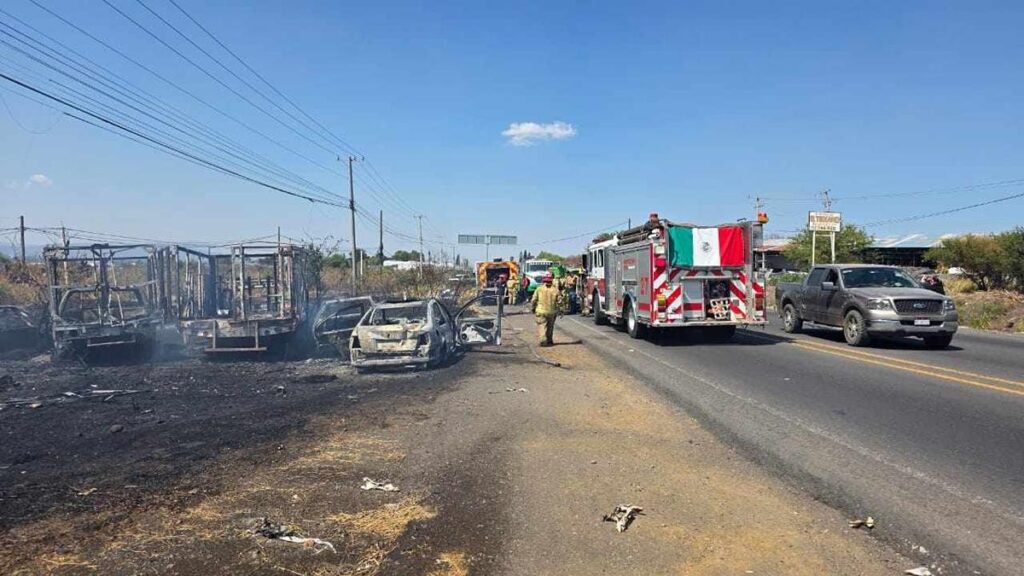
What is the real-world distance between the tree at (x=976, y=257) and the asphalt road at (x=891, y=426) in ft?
91.7

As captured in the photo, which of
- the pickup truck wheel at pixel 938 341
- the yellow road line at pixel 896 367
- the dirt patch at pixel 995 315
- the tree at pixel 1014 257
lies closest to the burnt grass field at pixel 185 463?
the yellow road line at pixel 896 367

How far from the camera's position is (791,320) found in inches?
700

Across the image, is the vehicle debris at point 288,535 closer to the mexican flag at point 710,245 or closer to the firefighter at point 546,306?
the firefighter at point 546,306

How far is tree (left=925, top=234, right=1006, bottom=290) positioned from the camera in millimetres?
36625

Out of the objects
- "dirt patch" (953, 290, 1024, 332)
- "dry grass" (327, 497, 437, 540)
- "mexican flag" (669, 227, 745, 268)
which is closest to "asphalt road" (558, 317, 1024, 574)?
"mexican flag" (669, 227, 745, 268)

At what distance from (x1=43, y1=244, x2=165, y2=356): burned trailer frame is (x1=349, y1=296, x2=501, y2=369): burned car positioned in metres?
5.30

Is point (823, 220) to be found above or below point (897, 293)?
above

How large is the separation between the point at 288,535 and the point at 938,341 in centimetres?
1456

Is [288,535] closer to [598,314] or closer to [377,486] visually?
[377,486]

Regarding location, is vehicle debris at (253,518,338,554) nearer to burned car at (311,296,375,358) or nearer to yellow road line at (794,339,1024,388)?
burned car at (311,296,375,358)

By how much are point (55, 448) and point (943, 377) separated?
11.4 meters

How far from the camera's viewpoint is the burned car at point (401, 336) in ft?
38.6

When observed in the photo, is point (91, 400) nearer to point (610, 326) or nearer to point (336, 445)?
point (336, 445)

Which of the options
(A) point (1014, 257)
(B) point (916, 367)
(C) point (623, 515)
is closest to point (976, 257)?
(A) point (1014, 257)
